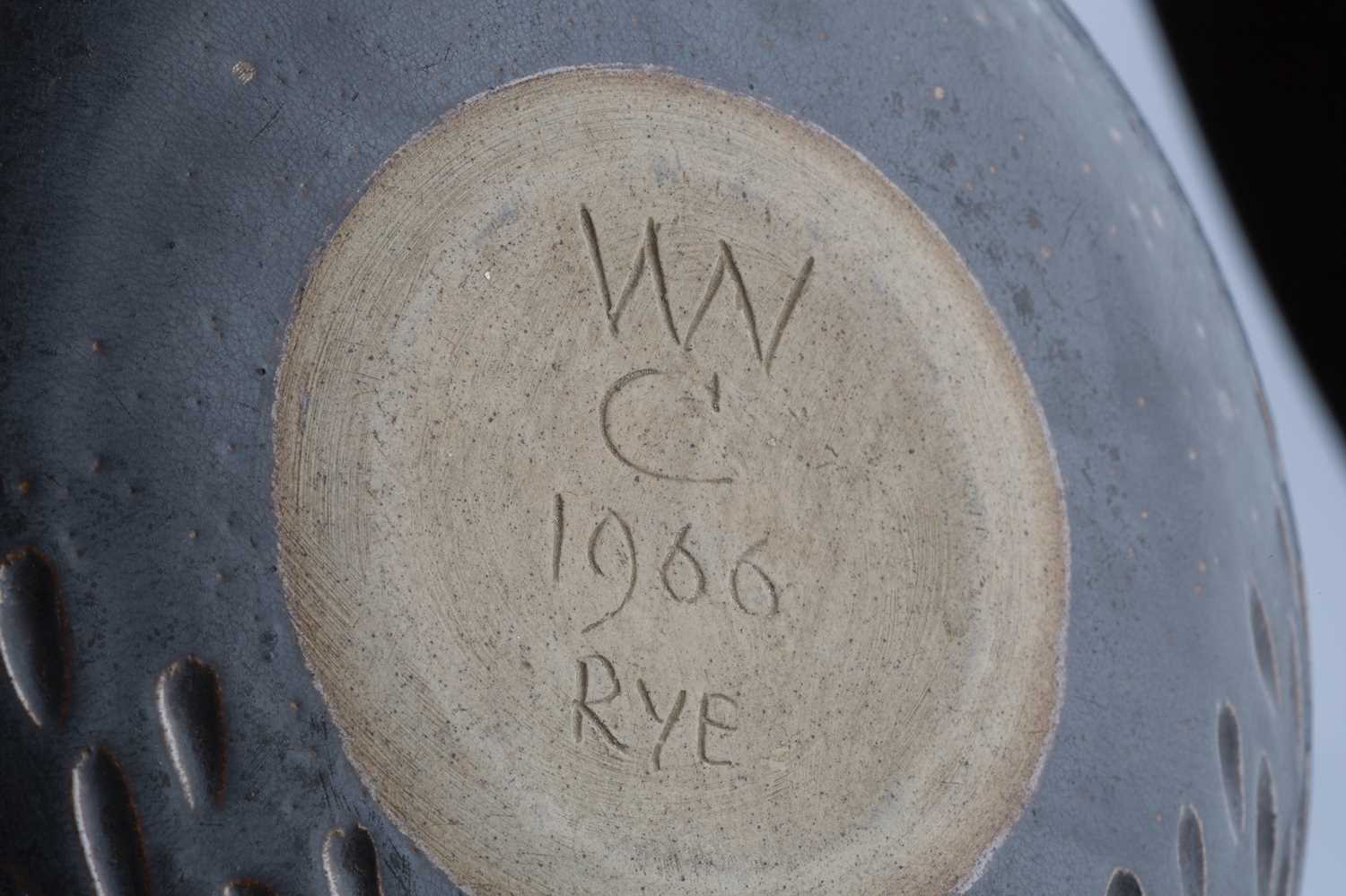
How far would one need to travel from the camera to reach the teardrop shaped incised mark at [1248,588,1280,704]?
72 cm

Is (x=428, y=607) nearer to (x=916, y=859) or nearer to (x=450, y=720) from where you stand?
(x=450, y=720)

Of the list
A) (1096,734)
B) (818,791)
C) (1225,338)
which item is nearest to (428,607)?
(818,791)

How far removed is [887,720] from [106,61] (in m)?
0.42

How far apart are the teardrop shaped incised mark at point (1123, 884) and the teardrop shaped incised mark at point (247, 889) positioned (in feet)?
1.23

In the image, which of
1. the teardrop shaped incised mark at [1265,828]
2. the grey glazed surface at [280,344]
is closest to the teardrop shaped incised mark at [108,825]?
the grey glazed surface at [280,344]

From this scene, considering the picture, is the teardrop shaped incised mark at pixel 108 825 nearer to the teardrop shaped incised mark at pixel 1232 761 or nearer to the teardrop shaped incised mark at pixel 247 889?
the teardrop shaped incised mark at pixel 247 889

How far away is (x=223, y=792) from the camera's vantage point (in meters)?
0.54

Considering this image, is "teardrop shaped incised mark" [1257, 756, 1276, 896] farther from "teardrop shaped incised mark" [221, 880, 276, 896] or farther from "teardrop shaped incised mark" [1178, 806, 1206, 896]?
"teardrop shaped incised mark" [221, 880, 276, 896]

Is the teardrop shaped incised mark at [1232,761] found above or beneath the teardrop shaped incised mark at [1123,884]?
above

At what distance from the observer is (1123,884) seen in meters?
0.65

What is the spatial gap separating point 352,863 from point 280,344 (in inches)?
8.1

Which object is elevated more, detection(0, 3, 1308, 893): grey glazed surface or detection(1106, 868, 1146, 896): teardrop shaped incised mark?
detection(0, 3, 1308, 893): grey glazed surface

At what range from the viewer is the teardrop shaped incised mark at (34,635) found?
514mm

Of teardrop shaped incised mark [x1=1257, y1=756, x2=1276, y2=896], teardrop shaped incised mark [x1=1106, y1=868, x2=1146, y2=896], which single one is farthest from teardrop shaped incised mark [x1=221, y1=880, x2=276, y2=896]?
teardrop shaped incised mark [x1=1257, y1=756, x2=1276, y2=896]
